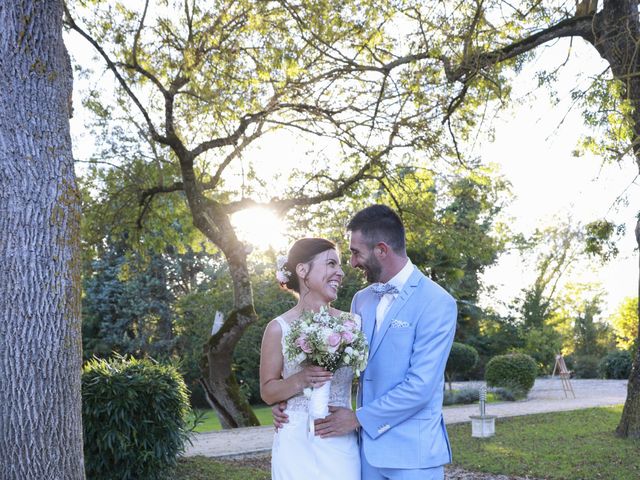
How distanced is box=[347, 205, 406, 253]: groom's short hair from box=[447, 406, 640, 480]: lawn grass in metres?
5.84

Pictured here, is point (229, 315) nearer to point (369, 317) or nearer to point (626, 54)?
point (626, 54)

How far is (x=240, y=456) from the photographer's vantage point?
10781 millimetres

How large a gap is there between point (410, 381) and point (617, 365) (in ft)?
93.7

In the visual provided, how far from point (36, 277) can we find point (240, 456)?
20.0ft

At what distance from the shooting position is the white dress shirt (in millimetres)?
3750

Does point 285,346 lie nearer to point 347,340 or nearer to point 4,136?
point 347,340

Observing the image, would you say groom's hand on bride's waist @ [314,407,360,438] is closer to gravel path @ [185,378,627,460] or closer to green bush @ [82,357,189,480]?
green bush @ [82,357,189,480]

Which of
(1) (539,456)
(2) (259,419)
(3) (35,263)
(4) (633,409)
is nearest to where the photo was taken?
(3) (35,263)

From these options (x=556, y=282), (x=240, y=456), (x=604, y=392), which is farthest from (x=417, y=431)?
(x=556, y=282)

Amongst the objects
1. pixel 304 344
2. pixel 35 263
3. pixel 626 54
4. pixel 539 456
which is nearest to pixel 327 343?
pixel 304 344

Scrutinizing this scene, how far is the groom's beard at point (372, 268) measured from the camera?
A: 374 centimetres

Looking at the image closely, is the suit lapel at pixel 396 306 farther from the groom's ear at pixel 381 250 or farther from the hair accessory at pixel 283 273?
the hair accessory at pixel 283 273

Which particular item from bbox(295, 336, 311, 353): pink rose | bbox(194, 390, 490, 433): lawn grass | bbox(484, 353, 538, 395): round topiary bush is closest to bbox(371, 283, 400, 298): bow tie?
bbox(295, 336, 311, 353): pink rose

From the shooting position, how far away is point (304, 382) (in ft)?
12.4
